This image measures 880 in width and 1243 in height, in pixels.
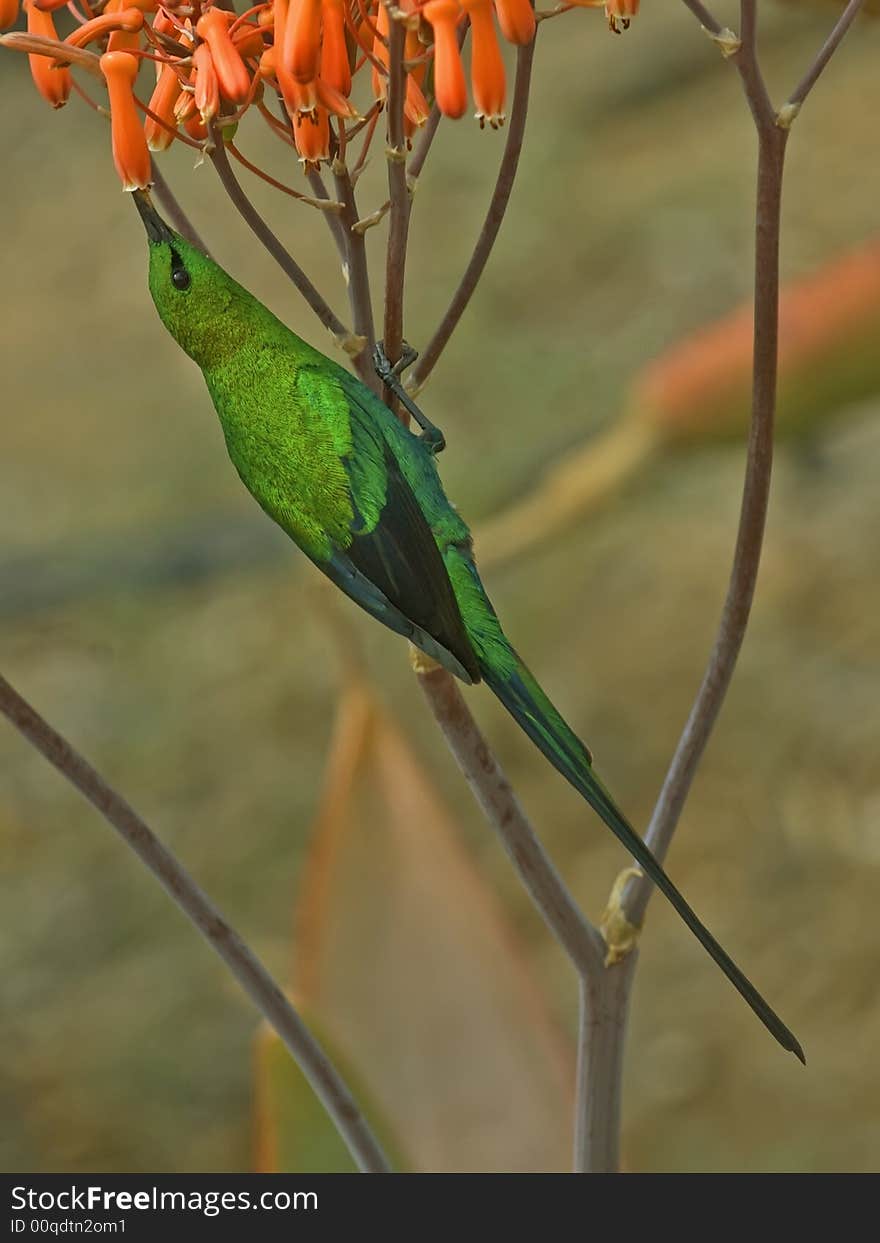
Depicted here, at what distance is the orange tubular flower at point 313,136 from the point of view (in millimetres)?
432

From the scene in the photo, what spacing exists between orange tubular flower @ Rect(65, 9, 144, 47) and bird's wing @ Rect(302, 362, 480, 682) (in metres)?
0.12

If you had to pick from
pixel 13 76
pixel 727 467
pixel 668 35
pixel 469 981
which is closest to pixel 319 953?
pixel 469 981

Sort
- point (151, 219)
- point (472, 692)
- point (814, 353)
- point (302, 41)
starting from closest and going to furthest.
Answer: point (302, 41) → point (151, 219) → point (814, 353) → point (472, 692)

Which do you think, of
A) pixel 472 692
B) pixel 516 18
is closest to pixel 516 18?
pixel 516 18

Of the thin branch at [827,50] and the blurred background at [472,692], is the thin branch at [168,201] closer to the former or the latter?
the thin branch at [827,50]

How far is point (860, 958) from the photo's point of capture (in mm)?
1482

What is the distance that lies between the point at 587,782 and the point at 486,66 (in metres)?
0.20

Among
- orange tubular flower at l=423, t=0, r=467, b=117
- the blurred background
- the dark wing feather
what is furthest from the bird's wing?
the blurred background

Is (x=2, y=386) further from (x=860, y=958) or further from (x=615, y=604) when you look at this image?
(x=860, y=958)

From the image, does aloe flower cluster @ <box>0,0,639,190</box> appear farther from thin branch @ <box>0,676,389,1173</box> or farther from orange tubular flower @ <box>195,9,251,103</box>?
thin branch @ <box>0,676,389,1173</box>

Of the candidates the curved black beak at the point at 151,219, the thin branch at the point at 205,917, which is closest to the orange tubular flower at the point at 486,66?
the curved black beak at the point at 151,219

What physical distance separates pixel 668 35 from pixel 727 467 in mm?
694

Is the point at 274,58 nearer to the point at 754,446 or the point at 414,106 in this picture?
the point at 414,106

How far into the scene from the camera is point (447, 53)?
0.43 m
